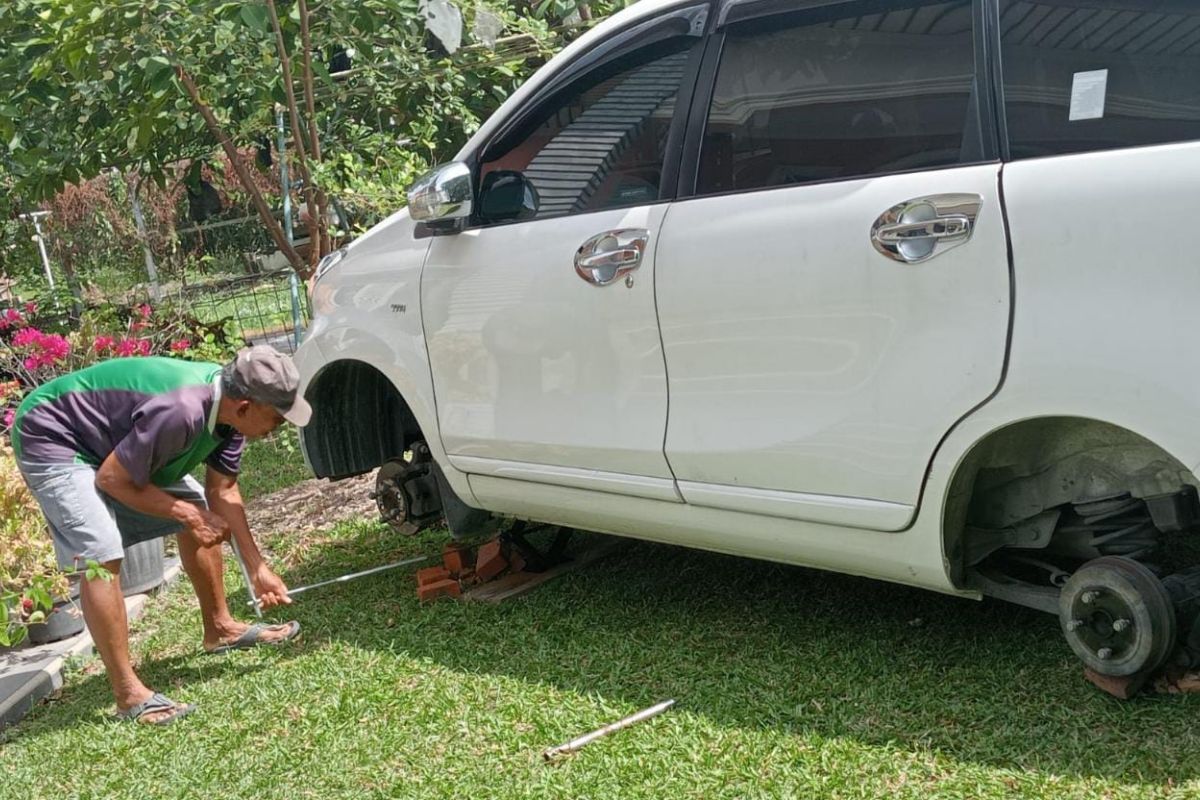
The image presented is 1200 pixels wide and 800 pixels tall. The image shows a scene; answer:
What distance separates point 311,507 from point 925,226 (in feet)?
14.3

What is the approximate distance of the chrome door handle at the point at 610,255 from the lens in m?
3.75

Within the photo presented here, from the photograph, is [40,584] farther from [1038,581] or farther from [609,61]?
[1038,581]

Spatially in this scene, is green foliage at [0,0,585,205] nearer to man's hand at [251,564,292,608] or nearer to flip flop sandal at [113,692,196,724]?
man's hand at [251,564,292,608]

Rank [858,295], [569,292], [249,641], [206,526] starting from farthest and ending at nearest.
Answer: [249,641], [206,526], [569,292], [858,295]

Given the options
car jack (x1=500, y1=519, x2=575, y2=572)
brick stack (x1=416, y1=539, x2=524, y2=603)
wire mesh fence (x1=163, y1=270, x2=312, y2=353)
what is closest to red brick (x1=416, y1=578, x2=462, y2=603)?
brick stack (x1=416, y1=539, x2=524, y2=603)

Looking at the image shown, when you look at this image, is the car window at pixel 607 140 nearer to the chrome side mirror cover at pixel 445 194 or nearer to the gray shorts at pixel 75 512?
the chrome side mirror cover at pixel 445 194

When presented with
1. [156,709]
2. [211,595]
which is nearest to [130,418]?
[211,595]

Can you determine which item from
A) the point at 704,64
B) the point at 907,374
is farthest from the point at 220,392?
the point at 907,374

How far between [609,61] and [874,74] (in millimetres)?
1034

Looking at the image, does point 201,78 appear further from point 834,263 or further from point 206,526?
point 834,263

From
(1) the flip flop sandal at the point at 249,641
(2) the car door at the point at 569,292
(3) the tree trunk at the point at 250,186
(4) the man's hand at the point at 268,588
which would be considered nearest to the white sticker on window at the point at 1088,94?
(2) the car door at the point at 569,292

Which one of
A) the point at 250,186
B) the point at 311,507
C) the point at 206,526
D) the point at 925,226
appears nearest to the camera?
the point at 925,226

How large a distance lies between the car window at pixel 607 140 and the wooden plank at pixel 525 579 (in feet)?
4.91

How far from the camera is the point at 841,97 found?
3.41m
